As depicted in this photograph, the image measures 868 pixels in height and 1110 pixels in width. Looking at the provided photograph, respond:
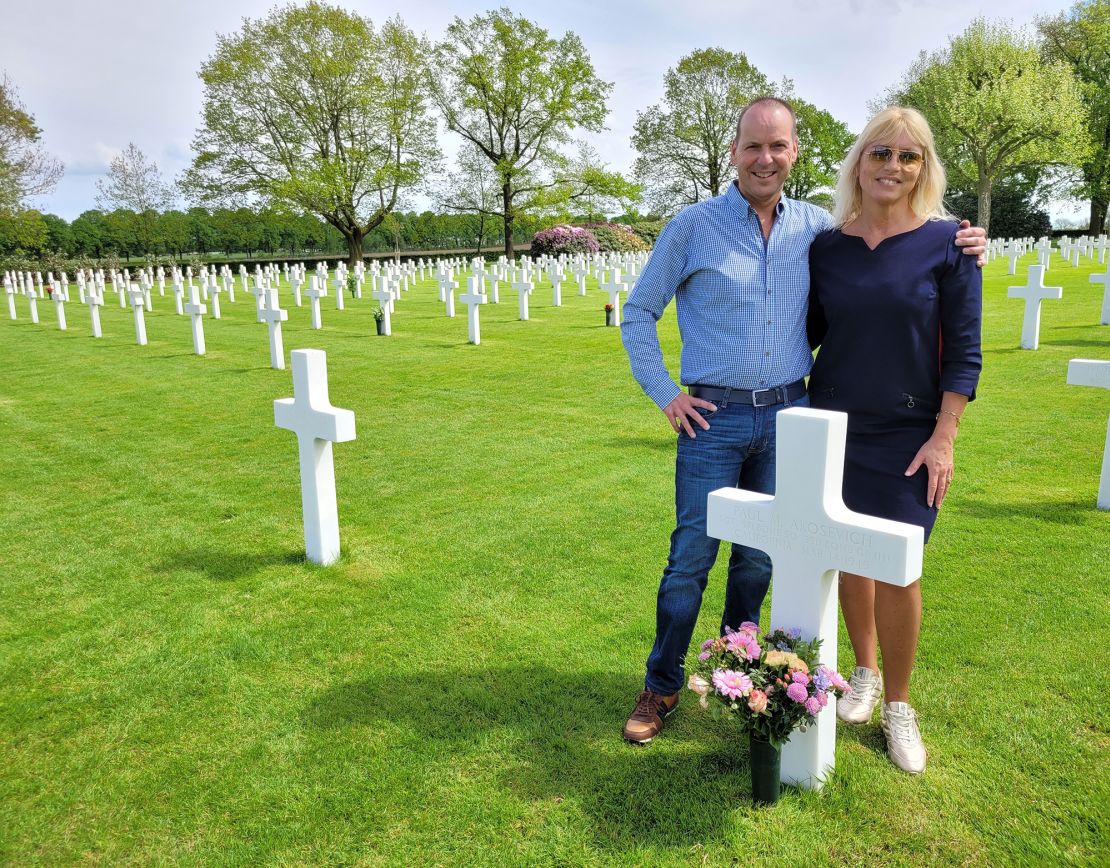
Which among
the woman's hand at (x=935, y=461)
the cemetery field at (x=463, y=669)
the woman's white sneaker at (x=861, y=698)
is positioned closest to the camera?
the cemetery field at (x=463, y=669)

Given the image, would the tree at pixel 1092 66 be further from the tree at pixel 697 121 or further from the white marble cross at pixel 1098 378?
the white marble cross at pixel 1098 378

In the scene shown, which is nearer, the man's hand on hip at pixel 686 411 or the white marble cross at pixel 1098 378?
the man's hand on hip at pixel 686 411

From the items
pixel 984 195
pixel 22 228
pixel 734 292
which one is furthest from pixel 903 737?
pixel 22 228

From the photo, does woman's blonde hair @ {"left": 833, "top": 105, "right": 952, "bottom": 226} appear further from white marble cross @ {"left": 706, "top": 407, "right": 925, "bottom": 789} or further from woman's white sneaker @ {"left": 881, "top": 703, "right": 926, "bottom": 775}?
woman's white sneaker @ {"left": 881, "top": 703, "right": 926, "bottom": 775}

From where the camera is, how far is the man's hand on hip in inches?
95.2

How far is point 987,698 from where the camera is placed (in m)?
2.77

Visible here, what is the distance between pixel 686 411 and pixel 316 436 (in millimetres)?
2239

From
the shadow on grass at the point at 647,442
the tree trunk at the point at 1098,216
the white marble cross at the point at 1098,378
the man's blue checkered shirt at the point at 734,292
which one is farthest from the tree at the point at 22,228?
the tree trunk at the point at 1098,216

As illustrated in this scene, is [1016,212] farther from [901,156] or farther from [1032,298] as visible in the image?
[901,156]

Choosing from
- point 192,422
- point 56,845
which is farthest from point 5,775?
point 192,422

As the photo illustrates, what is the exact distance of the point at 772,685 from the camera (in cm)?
212

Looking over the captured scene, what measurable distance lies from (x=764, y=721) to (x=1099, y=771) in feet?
3.76

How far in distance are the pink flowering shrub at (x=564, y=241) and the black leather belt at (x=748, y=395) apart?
3514 cm

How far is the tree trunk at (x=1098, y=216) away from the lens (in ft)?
135
